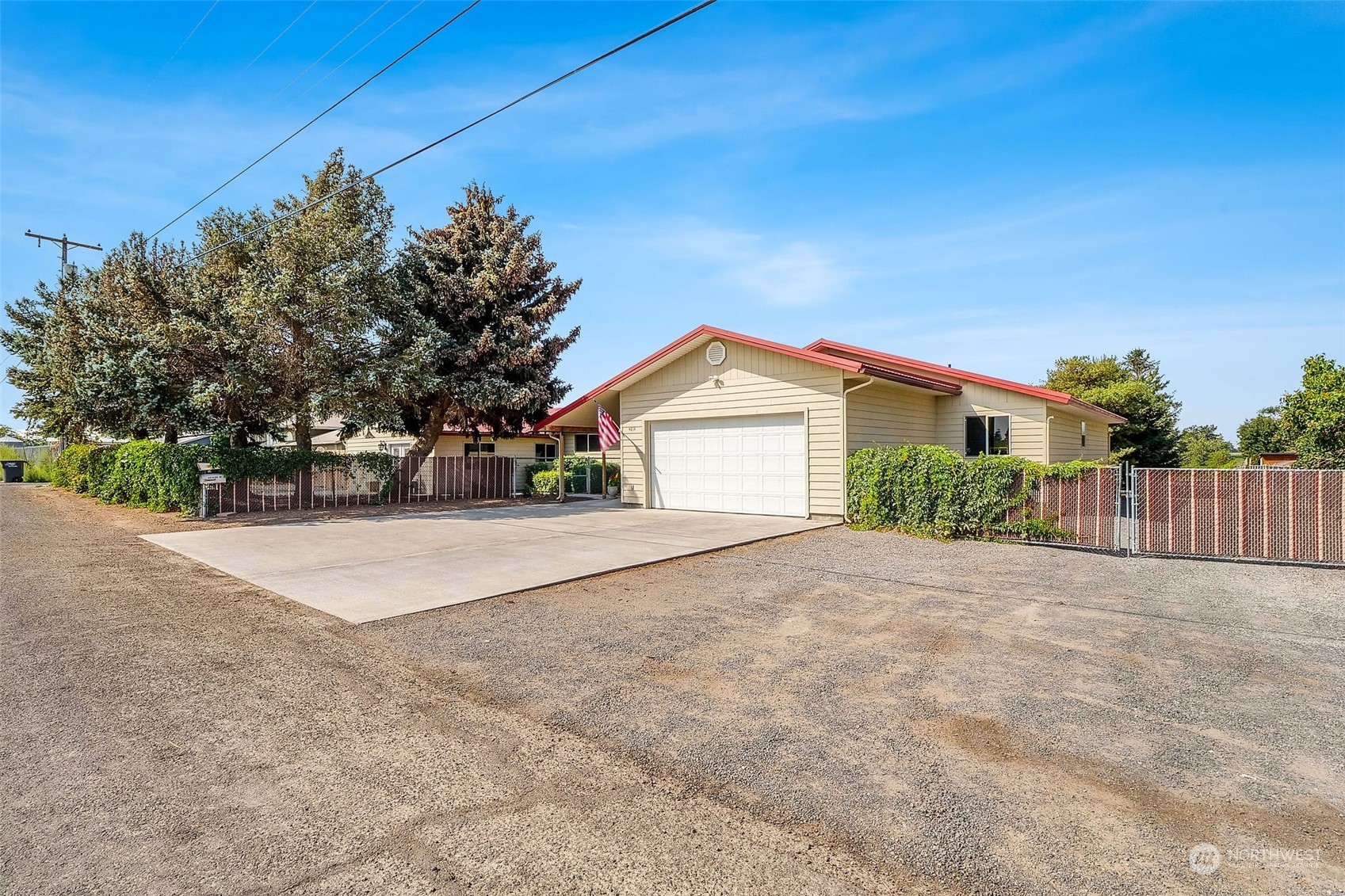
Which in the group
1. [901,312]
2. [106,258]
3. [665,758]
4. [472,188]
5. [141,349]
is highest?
[472,188]

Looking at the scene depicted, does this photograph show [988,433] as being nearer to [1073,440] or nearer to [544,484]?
[1073,440]

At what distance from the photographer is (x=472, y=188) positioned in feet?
68.9

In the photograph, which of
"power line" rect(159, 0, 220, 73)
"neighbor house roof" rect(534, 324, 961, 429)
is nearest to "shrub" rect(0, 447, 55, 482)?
"power line" rect(159, 0, 220, 73)

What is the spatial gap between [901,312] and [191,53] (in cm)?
1690

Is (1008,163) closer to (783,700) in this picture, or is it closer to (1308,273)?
(1308,273)

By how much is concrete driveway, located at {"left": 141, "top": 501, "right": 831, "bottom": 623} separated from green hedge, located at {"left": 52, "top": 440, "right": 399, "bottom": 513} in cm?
328

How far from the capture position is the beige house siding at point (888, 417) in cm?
1327

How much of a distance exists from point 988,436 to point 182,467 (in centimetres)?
1918

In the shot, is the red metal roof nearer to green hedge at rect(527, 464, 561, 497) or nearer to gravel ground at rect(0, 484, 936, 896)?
green hedge at rect(527, 464, 561, 497)

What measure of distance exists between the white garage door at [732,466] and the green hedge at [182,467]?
860 cm

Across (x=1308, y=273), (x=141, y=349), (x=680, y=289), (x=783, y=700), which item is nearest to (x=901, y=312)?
(x=680, y=289)

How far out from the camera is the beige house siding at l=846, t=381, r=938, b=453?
13273 millimetres

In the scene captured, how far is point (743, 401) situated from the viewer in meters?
14.6

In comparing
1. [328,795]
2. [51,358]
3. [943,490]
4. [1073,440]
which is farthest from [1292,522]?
[51,358]
